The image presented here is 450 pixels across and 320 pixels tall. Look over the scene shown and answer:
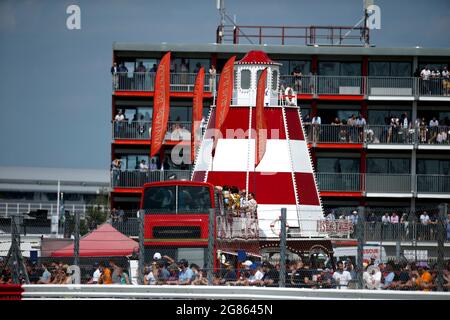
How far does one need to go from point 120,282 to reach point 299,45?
138 feet

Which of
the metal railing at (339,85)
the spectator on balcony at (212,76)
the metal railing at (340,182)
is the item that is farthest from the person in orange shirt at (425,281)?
the metal railing at (339,85)

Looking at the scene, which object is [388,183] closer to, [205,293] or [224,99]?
[224,99]

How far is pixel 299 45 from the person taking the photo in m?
66.6

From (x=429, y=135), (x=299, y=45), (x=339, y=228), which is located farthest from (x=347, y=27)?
(x=339, y=228)

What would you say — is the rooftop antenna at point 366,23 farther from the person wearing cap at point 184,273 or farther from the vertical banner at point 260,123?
the person wearing cap at point 184,273

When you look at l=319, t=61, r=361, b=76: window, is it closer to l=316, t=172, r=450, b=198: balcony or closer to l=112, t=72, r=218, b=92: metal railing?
l=316, t=172, r=450, b=198: balcony

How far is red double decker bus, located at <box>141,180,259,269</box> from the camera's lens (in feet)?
88.0

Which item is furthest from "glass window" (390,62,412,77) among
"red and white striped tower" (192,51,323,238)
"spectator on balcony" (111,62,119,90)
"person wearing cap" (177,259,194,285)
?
"person wearing cap" (177,259,194,285)

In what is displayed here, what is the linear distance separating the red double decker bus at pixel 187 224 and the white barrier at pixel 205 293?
1.31 m

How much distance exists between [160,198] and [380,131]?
3384 cm

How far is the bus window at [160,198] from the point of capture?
32.2 metres

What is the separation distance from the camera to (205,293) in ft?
78.9
